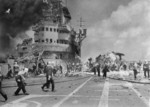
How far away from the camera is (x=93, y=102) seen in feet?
37.9

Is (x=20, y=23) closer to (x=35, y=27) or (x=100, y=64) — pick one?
(x=35, y=27)

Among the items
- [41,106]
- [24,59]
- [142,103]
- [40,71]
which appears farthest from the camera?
[40,71]

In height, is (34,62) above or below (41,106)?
above

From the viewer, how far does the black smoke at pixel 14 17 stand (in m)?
14.8

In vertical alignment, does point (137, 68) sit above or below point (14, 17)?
below

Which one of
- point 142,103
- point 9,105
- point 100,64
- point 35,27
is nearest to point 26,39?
point 35,27

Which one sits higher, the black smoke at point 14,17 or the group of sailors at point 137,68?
the black smoke at point 14,17

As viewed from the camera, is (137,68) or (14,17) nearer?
(14,17)

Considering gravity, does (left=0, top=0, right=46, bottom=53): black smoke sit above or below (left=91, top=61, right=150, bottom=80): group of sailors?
above

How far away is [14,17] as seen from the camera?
16.0 meters

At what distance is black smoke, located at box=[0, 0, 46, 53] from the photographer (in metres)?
14.8

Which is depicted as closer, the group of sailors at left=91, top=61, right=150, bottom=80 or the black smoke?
the black smoke

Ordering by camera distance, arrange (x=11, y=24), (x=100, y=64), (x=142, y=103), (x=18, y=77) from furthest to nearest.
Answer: (x=100, y=64) → (x=11, y=24) → (x=18, y=77) → (x=142, y=103)

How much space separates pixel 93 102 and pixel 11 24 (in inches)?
273
